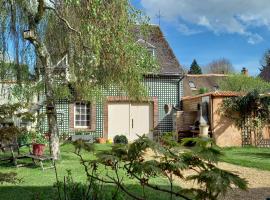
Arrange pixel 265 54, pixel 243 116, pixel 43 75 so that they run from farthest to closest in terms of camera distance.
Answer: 1. pixel 265 54
2. pixel 243 116
3. pixel 43 75

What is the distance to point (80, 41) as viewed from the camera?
12.1 m

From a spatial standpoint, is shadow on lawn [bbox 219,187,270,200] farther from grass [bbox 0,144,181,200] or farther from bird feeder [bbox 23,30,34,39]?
bird feeder [bbox 23,30,34,39]

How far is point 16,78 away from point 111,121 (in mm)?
10673

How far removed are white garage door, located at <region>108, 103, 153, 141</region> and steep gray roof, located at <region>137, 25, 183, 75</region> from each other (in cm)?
220

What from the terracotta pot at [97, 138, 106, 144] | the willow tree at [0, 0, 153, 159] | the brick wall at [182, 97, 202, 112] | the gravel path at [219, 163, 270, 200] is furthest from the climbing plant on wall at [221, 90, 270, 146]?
the willow tree at [0, 0, 153, 159]

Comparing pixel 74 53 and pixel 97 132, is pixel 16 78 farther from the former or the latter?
pixel 97 132

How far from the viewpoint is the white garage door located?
2355 cm

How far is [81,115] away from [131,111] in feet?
8.65

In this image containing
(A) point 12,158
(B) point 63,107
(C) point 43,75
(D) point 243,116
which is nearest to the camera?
(A) point 12,158

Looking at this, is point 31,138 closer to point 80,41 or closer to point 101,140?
point 101,140

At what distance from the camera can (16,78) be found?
13.2 metres

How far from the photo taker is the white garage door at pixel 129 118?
2355 cm

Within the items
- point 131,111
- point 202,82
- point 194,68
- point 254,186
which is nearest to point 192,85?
point 202,82

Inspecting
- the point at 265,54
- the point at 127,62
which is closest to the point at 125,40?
the point at 127,62
